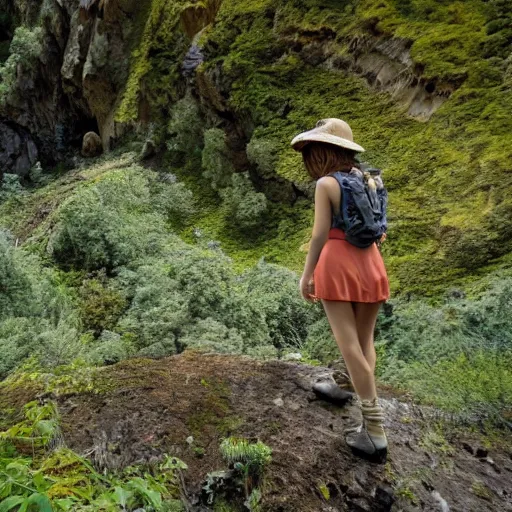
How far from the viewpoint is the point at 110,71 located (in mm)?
16406

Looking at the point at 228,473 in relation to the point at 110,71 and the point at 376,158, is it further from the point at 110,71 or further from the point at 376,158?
the point at 110,71

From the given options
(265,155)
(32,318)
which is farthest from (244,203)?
(32,318)

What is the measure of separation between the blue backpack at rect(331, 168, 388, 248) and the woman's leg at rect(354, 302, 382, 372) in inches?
13.6

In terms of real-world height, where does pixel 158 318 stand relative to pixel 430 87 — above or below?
below

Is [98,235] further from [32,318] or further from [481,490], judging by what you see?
[481,490]

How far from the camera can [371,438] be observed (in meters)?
2.40

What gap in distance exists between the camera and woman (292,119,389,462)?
2357mm

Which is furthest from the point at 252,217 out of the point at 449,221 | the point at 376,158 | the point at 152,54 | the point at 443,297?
the point at 152,54

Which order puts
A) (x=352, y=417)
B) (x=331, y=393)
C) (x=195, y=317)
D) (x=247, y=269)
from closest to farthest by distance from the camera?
(x=352, y=417) → (x=331, y=393) → (x=195, y=317) → (x=247, y=269)

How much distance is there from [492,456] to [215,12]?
1384cm

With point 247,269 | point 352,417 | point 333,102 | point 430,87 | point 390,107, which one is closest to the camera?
point 352,417

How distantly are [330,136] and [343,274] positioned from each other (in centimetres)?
72

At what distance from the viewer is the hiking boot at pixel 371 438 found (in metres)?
2.39

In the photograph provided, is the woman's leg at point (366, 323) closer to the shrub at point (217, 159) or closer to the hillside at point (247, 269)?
the hillside at point (247, 269)
